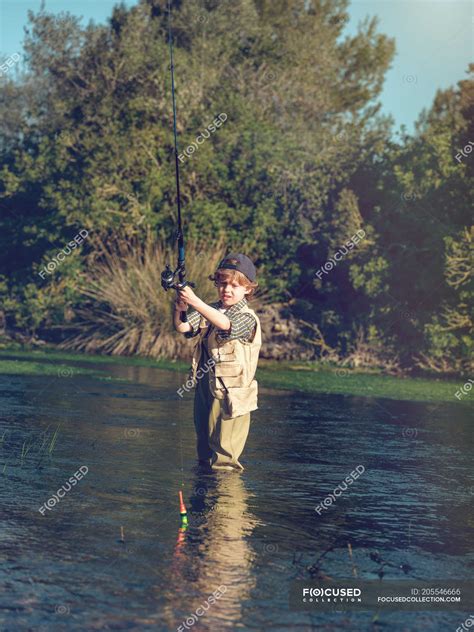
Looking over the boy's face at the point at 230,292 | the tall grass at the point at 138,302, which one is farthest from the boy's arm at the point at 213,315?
the tall grass at the point at 138,302

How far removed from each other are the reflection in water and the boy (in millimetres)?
595

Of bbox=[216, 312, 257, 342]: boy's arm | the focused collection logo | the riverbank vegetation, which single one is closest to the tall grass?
the riverbank vegetation

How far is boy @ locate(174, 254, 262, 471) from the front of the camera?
8.42 metres

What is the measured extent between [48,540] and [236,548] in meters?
1.01

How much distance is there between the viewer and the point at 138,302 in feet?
70.3

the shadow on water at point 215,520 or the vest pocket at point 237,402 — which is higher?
the vest pocket at point 237,402

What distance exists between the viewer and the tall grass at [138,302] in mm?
21172

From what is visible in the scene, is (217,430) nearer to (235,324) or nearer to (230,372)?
(230,372)

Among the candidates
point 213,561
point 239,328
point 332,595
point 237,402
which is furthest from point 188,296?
point 332,595

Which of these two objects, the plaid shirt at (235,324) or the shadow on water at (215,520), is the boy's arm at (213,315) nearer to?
the plaid shirt at (235,324)

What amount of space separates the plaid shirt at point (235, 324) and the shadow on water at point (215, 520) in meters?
1.04

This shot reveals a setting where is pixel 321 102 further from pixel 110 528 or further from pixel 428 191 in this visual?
pixel 110 528

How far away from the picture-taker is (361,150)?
78.1 feet

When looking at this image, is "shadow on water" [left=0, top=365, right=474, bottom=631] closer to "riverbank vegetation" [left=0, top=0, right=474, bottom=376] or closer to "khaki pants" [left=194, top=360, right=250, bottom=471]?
"khaki pants" [left=194, top=360, right=250, bottom=471]
